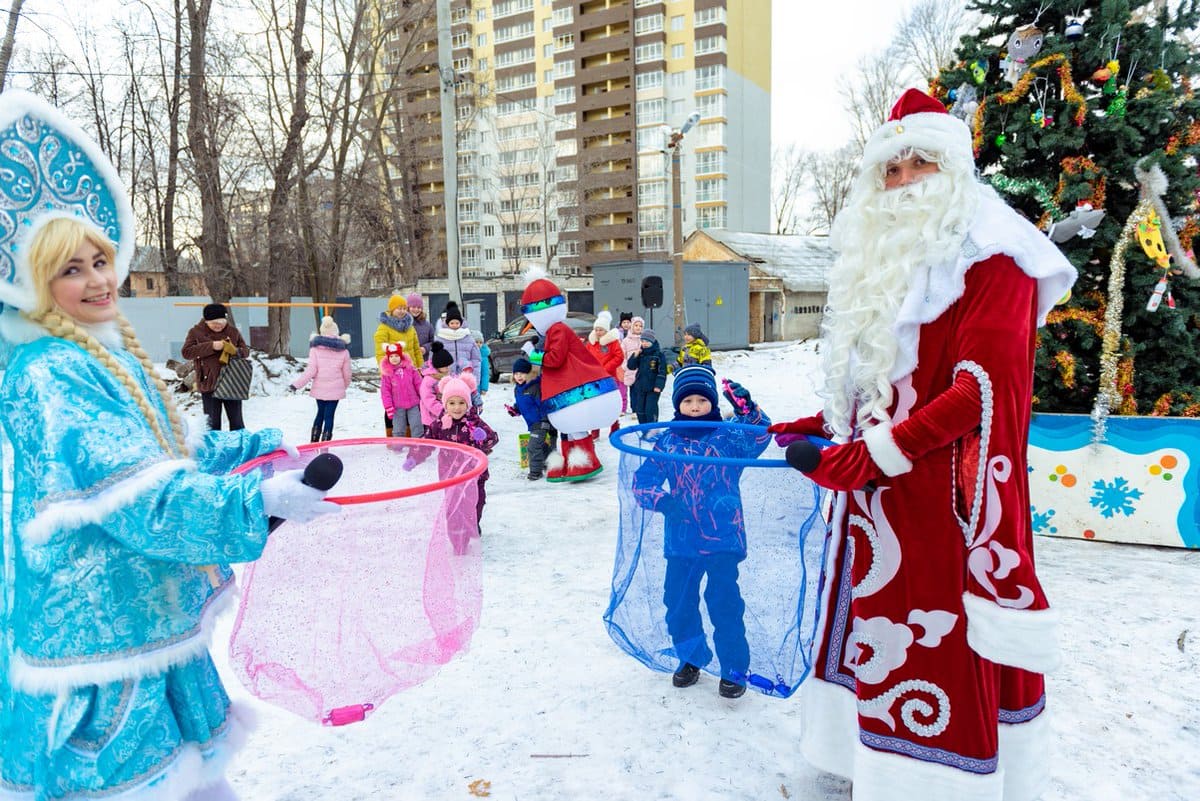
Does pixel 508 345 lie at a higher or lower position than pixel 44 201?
lower

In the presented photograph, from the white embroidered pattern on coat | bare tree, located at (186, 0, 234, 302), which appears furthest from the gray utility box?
the white embroidered pattern on coat

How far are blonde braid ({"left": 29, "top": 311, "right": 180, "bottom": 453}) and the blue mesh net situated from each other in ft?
5.01

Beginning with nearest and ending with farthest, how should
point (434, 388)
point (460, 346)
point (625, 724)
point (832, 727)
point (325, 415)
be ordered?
point (832, 727) < point (625, 724) < point (434, 388) < point (460, 346) < point (325, 415)

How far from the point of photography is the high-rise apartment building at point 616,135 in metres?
49.1

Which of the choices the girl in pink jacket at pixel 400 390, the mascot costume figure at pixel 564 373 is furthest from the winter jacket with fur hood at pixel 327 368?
the mascot costume figure at pixel 564 373

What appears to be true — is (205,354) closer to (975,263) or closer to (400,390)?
(400,390)

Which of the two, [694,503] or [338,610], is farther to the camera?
[694,503]

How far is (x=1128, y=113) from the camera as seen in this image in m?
4.96

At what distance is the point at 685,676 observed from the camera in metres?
3.36

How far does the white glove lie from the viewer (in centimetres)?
158

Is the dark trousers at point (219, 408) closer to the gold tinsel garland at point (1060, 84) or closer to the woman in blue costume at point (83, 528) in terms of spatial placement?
the woman in blue costume at point (83, 528)

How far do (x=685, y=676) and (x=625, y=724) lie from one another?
0.45 m

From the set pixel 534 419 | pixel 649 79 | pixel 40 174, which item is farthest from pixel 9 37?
pixel 649 79

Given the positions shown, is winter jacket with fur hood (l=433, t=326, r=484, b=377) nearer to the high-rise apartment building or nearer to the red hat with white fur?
the red hat with white fur
